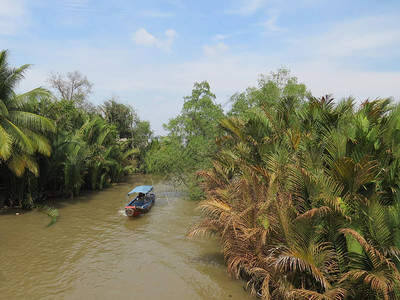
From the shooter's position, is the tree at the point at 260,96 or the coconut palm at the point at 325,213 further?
the tree at the point at 260,96

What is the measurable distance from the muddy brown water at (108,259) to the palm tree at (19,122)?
286cm

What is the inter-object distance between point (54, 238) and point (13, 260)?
1976mm

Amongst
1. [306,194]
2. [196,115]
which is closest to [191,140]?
[196,115]

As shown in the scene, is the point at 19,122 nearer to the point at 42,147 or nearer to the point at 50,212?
the point at 42,147

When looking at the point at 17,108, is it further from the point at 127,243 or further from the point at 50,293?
the point at 50,293

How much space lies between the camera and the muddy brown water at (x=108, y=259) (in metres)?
6.50

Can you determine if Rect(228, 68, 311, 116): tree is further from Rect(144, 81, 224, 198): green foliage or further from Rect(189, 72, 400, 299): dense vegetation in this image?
Rect(189, 72, 400, 299): dense vegetation

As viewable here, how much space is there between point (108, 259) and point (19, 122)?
7455 millimetres

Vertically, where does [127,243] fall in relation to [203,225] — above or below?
below

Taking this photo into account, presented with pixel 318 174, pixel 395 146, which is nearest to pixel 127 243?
pixel 318 174

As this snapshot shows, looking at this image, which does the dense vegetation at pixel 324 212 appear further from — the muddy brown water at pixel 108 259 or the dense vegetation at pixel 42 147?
the dense vegetation at pixel 42 147

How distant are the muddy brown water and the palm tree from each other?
2858mm

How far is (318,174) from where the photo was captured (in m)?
4.57

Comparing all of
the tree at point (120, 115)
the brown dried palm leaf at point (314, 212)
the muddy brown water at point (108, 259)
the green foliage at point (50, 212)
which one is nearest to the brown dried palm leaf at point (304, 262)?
the brown dried palm leaf at point (314, 212)
